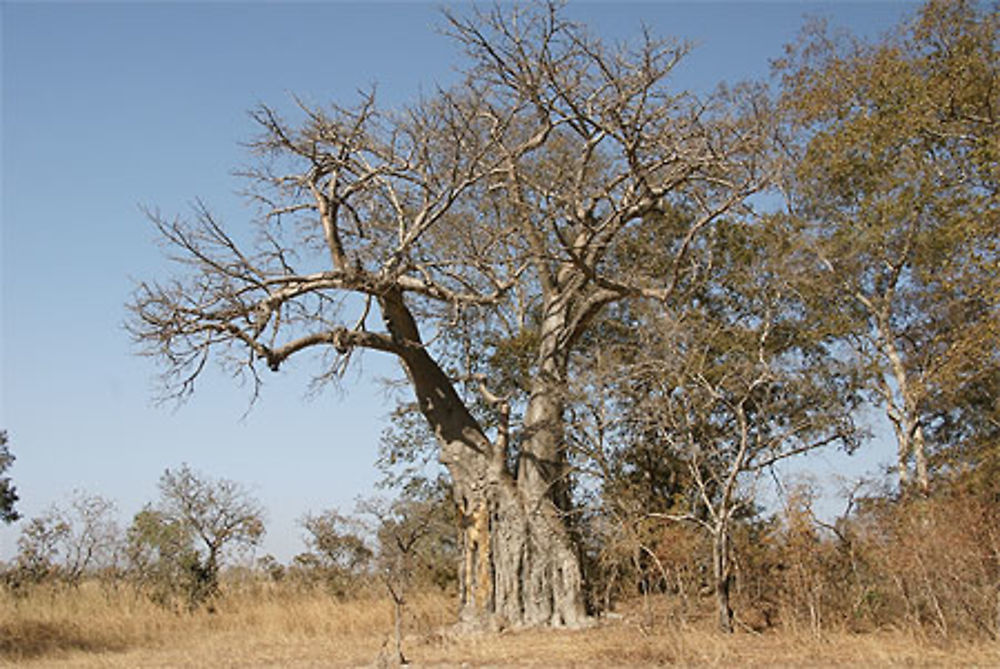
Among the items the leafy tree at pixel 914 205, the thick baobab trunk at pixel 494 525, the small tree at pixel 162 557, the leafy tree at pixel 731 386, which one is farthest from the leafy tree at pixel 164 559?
the leafy tree at pixel 914 205

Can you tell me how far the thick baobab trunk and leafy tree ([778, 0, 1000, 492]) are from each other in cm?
576

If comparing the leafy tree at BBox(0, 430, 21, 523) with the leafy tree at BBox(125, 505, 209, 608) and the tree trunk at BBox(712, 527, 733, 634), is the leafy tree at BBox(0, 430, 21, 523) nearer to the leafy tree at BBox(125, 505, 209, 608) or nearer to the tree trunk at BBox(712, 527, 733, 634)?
the leafy tree at BBox(125, 505, 209, 608)

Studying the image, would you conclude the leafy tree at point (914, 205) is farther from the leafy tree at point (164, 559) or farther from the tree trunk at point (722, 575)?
the leafy tree at point (164, 559)

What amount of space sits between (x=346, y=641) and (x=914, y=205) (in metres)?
10.3

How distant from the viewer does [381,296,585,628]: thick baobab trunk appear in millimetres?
10430

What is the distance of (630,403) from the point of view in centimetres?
1165

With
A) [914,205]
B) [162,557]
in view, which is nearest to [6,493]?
[162,557]

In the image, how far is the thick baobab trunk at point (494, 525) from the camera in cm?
1043

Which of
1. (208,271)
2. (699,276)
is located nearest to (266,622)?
(208,271)

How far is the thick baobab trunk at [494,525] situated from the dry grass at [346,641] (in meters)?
0.47

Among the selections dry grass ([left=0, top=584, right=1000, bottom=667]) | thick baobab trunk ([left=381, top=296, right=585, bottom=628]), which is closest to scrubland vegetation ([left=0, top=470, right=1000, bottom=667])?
dry grass ([left=0, top=584, right=1000, bottom=667])

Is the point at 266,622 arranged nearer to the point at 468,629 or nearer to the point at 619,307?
the point at 468,629

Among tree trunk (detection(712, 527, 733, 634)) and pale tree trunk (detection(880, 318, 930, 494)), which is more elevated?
pale tree trunk (detection(880, 318, 930, 494))

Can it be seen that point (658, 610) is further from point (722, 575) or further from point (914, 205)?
point (914, 205)
